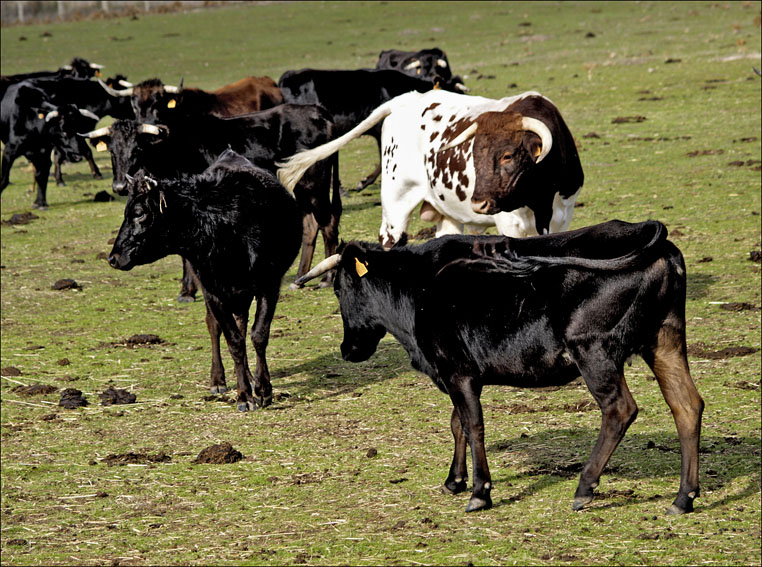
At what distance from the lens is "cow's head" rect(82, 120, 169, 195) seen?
35.1 ft

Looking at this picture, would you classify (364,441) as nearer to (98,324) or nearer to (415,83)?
(98,324)

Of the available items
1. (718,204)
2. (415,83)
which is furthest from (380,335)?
(415,83)

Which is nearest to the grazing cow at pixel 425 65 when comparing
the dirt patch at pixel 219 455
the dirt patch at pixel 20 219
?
the dirt patch at pixel 20 219

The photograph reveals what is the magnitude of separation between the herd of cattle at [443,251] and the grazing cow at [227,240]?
0.01 meters

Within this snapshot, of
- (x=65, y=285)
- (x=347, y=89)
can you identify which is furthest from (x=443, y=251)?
(x=347, y=89)

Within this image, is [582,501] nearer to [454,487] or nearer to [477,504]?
[477,504]

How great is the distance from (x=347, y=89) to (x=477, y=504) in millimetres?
10094

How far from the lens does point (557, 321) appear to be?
17.4ft

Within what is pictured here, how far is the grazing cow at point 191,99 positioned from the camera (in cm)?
1173

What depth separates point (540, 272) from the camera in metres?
5.36

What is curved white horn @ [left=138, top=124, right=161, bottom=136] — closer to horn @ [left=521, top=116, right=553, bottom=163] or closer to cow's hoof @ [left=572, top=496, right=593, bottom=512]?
horn @ [left=521, top=116, right=553, bottom=163]

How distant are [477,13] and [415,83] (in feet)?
72.2

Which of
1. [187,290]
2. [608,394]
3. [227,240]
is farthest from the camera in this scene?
[187,290]

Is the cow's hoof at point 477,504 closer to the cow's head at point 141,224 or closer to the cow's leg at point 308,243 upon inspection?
the cow's head at point 141,224
